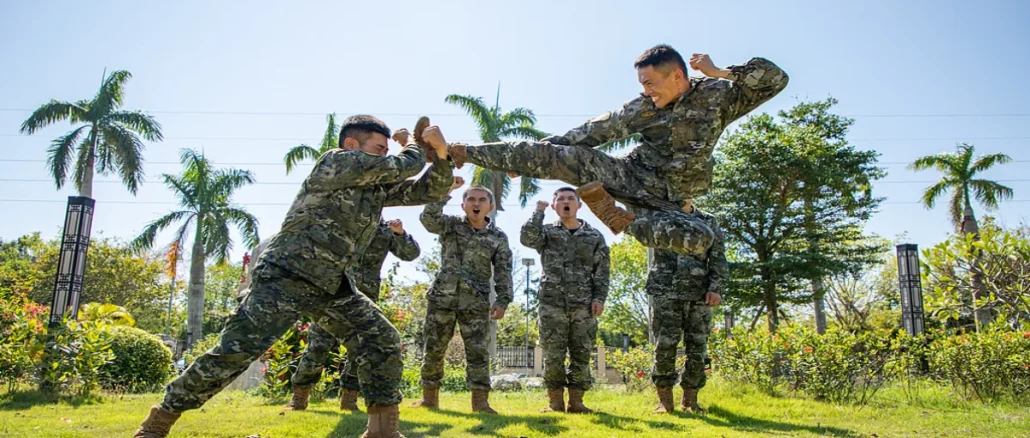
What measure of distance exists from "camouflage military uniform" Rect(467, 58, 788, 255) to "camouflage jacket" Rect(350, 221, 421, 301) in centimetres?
292

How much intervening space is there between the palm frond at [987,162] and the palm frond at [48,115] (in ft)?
125

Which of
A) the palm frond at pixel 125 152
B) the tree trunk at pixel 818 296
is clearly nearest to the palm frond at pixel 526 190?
the tree trunk at pixel 818 296

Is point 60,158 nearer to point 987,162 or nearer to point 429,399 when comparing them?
point 429,399

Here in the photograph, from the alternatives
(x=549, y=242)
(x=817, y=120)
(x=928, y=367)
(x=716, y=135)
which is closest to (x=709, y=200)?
(x=817, y=120)

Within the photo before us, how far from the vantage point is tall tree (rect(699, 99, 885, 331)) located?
81.8ft

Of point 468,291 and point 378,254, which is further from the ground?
point 378,254

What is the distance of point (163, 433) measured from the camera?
13.4 ft

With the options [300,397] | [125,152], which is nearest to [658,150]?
[300,397]

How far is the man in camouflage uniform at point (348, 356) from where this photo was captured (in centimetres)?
671

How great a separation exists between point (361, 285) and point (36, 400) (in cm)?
452

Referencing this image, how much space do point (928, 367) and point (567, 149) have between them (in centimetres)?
827

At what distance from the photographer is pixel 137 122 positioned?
87.9 feet

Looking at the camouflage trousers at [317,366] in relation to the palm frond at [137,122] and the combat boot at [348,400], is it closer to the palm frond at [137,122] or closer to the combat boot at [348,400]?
the combat boot at [348,400]

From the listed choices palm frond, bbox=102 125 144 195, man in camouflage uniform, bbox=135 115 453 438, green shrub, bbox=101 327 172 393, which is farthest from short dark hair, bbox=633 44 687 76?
palm frond, bbox=102 125 144 195
